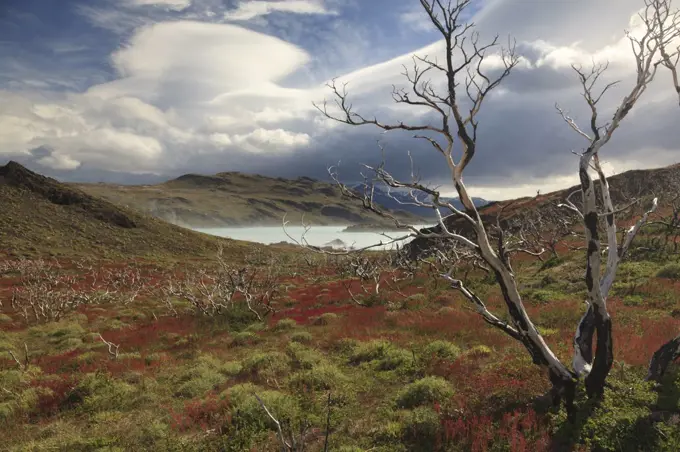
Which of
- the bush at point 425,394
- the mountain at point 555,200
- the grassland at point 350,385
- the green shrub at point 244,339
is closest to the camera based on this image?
the grassland at point 350,385

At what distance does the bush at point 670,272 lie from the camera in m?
21.7

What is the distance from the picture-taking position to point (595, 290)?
7.26m

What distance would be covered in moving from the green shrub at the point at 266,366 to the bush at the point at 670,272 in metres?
21.7

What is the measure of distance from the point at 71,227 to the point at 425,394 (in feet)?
397

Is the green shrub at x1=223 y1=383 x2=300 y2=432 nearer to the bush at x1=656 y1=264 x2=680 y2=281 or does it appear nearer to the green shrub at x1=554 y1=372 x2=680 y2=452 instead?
the green shrub at x1=554 y1=372 x2=680 y2=452

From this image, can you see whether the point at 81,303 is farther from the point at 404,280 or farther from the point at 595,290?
the point at 595,290

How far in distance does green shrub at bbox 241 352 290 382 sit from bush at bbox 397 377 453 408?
4.75 metres

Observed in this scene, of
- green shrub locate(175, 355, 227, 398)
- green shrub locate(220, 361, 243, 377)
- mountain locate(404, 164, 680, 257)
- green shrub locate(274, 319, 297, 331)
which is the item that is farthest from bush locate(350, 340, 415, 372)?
mountain locate(404, 164, 680, 257)

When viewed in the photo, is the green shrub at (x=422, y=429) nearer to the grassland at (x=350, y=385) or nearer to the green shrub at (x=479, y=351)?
the grassland at (x=350, y=385)

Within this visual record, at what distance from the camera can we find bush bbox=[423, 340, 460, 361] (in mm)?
13578

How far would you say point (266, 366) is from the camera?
1419cm

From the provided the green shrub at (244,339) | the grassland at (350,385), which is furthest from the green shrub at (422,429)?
the green shrub at (244,339)

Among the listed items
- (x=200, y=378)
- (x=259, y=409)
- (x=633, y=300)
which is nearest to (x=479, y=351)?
(x=259, y=409)

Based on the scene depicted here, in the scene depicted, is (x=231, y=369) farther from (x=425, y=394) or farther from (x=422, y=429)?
(x=422, y=429)
